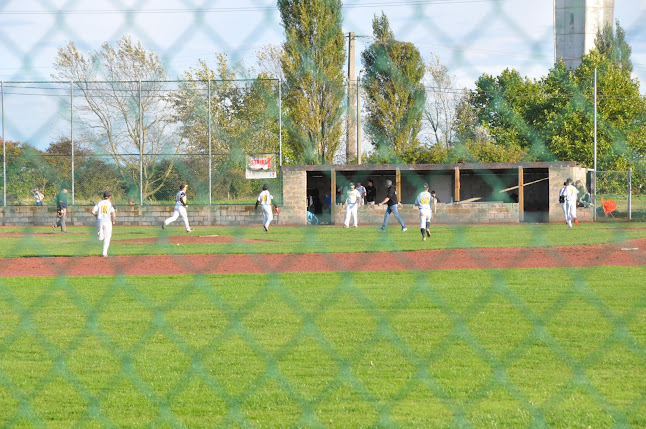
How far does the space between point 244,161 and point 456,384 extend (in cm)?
2020

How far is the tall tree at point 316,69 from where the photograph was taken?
11.9ft

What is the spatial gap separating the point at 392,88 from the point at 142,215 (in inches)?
1061

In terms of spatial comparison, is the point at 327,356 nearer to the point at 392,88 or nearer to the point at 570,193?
the point at 392,88

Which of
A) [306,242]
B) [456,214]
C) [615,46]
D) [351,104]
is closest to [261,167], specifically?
[306,242]

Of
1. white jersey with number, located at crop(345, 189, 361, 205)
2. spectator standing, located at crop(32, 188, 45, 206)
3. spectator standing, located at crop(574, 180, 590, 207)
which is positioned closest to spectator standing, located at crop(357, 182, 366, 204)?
white jersey with number, located at crop(345, 189, 361, 205)

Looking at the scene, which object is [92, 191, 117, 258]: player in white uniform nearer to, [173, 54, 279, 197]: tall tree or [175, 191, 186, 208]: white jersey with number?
[173, 54, 279, 197]: tall tree

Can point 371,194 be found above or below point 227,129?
below

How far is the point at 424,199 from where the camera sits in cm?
1886

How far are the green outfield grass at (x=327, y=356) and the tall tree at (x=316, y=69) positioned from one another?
5.78ft

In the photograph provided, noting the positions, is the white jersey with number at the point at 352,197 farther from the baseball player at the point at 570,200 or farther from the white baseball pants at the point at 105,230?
the white baseball pants at the point at 105,230

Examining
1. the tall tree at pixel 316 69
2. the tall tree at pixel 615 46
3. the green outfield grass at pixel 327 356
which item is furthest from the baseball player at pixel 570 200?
the tall tree at pixel 615 46

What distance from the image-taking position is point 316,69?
4207mm

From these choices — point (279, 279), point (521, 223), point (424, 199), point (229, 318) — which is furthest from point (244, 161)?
point (229, 318)

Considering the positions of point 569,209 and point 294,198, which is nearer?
point 569,209
